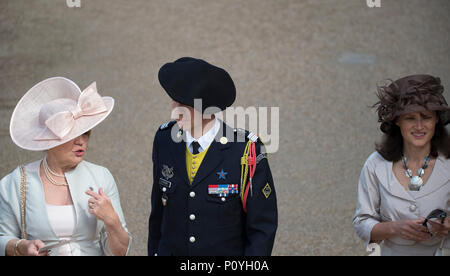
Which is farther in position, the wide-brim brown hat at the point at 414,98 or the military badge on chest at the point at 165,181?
the wide-brim brown hat at the point at 414,98

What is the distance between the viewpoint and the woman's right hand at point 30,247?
2.89 meters

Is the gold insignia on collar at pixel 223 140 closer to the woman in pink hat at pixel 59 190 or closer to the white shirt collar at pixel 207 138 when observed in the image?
the white shirt collar at pixel 207 138

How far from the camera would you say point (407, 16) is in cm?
509

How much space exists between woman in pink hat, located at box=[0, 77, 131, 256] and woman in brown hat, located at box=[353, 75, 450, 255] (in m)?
1.30

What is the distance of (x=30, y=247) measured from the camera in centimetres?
290

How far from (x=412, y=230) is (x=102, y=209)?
4.92ft

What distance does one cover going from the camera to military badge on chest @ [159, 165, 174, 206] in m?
3.08

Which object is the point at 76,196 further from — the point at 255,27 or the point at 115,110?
the point at 255,27

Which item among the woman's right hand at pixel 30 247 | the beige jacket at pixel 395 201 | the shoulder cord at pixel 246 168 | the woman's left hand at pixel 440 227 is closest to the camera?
the woman's right hand at pixel 30 247

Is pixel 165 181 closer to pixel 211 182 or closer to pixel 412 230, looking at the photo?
pixel 211 182

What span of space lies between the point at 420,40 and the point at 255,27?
4.27ft

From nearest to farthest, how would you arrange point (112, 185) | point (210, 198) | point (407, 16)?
1. point (210, 198)
2. point (112, 185)
3. point (407, 16)

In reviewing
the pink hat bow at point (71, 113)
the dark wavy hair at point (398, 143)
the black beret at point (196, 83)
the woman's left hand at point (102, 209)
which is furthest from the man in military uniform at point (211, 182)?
the dark wavy hair at point (398, 143)
